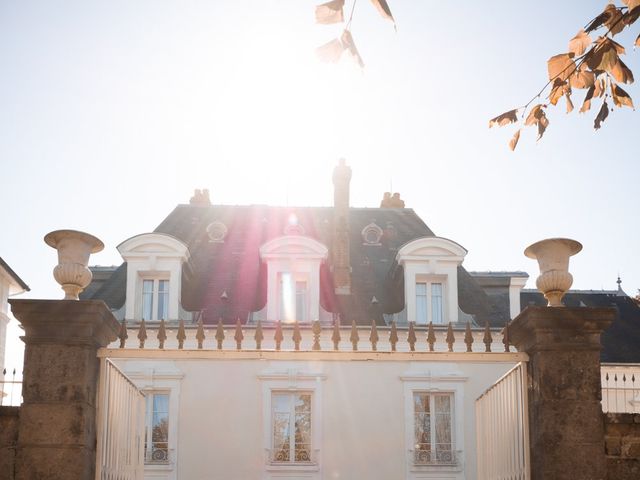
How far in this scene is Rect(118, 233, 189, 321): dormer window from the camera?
19.6m

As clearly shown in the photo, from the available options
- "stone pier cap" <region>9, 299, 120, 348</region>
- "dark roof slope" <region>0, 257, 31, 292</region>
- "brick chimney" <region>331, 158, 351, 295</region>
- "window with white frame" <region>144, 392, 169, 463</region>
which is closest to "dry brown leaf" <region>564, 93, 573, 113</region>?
"stone pier cap" <region>9, 299, 120, 348</region>

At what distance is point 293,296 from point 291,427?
2.95m

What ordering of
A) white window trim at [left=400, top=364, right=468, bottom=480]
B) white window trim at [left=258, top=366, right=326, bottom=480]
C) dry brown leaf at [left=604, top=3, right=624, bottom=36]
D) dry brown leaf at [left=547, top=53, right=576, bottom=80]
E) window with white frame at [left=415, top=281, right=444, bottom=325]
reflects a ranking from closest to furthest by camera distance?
dry brown leaf at [left=604, top=3, right=624, bottom=36] → dry brown leaf at [left=547, top=53, right=576, bottom=80] → white window trim at [left=258, top=366, right=326, bottom=480] → white window trim at [left=400, top=364, right=468, bottom=480] → window with white frame at [left=415, top=281, right=444, bottom=325]

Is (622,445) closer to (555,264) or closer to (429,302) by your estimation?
(555,264)

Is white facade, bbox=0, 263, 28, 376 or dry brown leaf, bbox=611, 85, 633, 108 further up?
white facade, bbox=0, 263, 28, 376

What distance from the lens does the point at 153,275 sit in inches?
783

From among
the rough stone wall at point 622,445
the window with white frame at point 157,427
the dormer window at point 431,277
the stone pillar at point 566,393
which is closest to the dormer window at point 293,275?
the dormer window at point 431,277

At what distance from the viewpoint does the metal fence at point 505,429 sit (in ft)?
21.6

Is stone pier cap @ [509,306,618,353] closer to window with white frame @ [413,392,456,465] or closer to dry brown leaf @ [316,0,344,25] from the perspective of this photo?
dry brown leaf @ [316,0,344,25]

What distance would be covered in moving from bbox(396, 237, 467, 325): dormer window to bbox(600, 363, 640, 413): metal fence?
325cm

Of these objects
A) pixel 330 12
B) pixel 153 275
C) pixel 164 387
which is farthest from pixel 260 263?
pixel 330 12

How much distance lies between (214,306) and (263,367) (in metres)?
2.22

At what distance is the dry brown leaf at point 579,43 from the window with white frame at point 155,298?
15185 mm

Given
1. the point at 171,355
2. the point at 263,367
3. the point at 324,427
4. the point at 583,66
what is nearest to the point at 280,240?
the point at 263,367
